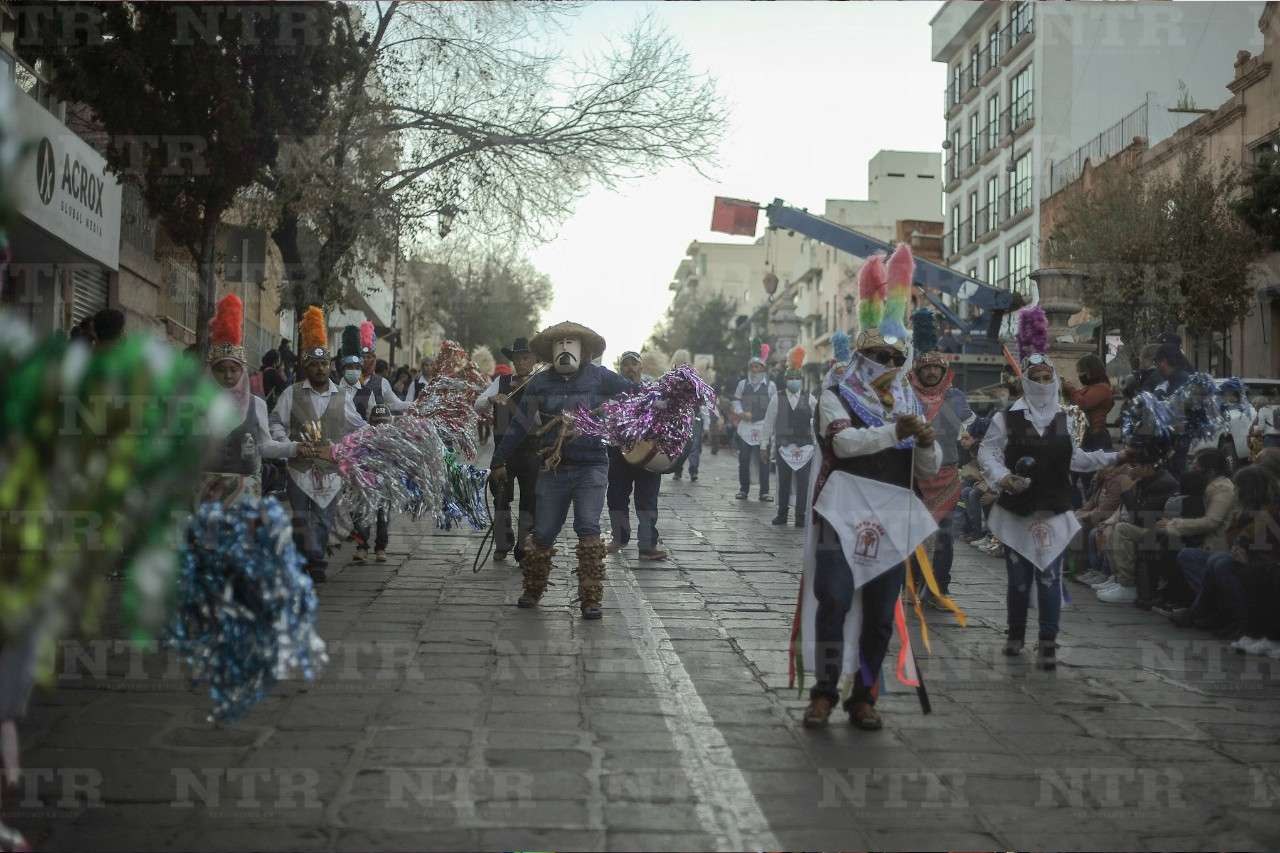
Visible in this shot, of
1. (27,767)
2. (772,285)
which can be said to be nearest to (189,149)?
(27,767)

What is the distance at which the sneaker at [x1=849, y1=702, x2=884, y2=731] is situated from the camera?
641 cm

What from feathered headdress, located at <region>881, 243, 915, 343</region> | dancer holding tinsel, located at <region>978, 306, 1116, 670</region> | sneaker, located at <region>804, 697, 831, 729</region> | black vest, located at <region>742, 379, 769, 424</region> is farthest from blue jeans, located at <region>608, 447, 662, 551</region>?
black vest, located at <region>742, 379, 769, 424</region>

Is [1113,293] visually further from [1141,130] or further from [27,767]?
[27,767]

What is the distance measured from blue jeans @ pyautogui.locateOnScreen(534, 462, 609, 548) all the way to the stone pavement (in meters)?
0.63

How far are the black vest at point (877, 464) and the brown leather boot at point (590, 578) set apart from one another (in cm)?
296

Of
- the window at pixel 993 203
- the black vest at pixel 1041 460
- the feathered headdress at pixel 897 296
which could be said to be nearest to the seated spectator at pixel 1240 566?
the black vest at pixel 1041 460

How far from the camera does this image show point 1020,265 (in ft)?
153

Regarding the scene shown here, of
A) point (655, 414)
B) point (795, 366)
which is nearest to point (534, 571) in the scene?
point (655, 414)

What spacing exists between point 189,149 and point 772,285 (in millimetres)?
41828

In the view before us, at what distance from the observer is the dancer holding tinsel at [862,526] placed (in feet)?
21.4

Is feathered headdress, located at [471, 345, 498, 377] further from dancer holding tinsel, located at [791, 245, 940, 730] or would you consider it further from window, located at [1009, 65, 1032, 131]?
window, located at [1009, 65, 1032, 131]

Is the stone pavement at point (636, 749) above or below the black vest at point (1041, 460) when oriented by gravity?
below

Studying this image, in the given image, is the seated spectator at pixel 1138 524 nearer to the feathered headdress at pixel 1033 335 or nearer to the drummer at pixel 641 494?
the feathered headdress at pixel 1033 335

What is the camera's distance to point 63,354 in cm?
326
